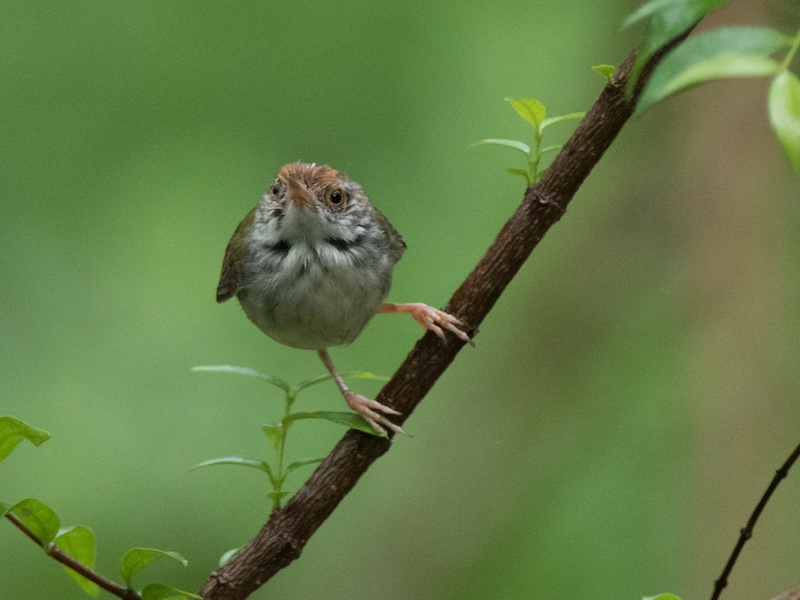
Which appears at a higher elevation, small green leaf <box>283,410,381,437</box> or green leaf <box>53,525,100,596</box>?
small green leaf <box>283,410,381,437</box>

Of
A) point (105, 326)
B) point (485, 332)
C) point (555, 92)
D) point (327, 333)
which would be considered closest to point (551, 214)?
point (327, 333)

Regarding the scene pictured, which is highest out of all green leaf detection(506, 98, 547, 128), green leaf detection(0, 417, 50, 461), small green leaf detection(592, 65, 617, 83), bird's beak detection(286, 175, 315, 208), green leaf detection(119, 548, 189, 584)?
small green leaf detection(592, 65, 617, 83)

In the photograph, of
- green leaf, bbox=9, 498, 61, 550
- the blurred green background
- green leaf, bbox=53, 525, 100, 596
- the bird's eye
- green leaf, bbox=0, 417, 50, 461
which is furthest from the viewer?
the blurred green background

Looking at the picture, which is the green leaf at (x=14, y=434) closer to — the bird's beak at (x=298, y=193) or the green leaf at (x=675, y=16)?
the green leaf at (x=675, y=16)

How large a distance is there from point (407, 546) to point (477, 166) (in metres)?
2.55

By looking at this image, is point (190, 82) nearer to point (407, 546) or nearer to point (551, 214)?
point (407, 546)

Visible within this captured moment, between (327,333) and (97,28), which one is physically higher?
(97,28)

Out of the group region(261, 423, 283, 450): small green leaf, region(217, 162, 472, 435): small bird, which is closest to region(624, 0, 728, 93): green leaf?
region(261, 423, 283, 450): small green leaf

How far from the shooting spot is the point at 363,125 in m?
6.19

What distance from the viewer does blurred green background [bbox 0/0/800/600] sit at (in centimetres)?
→ 516

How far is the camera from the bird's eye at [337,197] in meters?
3.54

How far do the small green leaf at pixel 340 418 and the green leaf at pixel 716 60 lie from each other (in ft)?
4.14

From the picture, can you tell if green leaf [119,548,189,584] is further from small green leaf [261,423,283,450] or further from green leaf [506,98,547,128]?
green leaf [506,98,547,128]

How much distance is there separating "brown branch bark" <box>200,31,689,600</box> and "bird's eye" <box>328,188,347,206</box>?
3.67 feet
